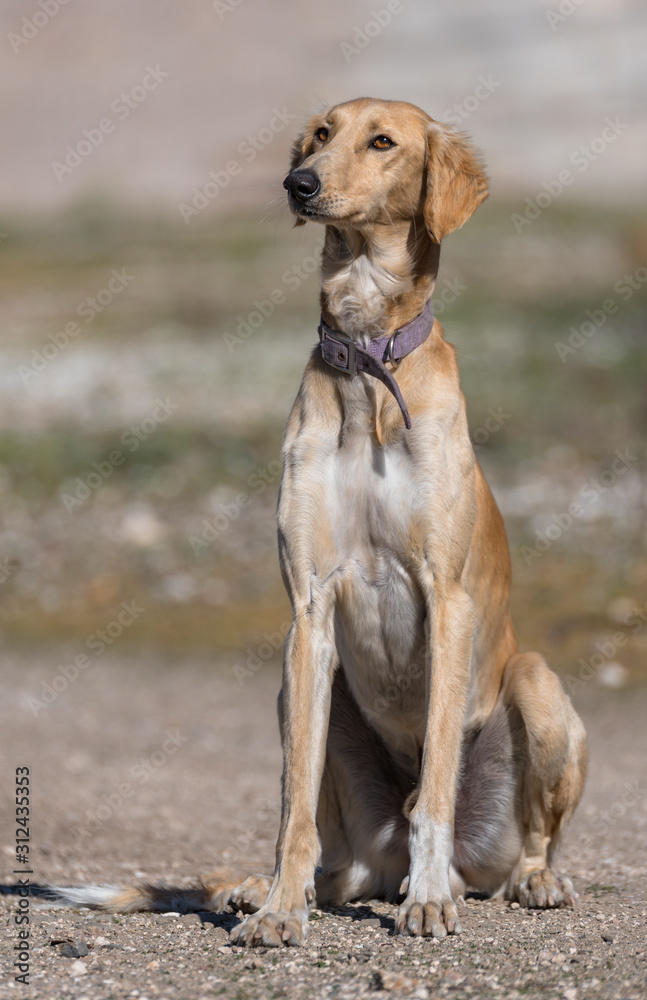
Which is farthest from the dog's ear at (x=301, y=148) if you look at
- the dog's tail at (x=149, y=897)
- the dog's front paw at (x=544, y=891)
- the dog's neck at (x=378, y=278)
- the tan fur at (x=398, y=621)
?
the dog's front paw at (x=544, y=891)

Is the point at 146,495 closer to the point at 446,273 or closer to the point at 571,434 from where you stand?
the point at 571,434

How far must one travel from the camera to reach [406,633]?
4.38 m

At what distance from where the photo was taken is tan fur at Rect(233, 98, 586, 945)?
4164mm

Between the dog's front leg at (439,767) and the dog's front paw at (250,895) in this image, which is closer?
the dog's front leg at (439,767)

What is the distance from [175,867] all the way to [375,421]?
2685mm

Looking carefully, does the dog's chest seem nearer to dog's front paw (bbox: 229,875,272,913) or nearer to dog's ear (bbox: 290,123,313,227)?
dog's front paw (bbox: 229,875,272,913)

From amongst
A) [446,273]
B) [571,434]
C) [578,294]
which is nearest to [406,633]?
[571,434]

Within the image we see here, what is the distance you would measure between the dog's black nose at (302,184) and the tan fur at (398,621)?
0.08ft

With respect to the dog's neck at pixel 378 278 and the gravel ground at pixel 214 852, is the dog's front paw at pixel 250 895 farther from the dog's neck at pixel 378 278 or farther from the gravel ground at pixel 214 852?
the dog's neck at pixel 378 278

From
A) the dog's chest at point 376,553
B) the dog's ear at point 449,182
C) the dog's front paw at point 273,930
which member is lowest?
the dog's front paw at point 273,930

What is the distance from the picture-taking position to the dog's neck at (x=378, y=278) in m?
4.55

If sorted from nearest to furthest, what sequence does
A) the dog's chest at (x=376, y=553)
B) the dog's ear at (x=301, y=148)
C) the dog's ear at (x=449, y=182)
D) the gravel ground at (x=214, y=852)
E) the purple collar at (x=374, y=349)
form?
the gravel ground at (x=214, y=852)
the dog's chest at (x=376, y=553)
the purple collar at (x=374, y=349)
the dog's ear at (x=449, y=182)
the dog's ear at (x=301, y=148)

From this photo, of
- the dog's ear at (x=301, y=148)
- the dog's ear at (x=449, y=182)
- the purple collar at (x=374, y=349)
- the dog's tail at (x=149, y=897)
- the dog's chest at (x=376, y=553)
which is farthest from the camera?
the dog's ear at (x=301, y=148)

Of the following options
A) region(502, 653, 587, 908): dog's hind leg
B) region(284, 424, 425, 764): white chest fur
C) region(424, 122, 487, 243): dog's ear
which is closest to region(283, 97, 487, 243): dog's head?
region(424, 122, 487, 243): dog's ear
